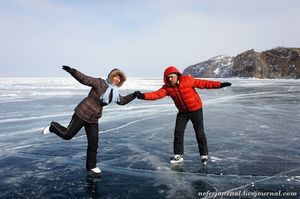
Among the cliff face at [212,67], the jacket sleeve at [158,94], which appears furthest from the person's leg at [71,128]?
the cliff face at [212,67]

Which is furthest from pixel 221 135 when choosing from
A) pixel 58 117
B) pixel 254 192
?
pixel 58 117

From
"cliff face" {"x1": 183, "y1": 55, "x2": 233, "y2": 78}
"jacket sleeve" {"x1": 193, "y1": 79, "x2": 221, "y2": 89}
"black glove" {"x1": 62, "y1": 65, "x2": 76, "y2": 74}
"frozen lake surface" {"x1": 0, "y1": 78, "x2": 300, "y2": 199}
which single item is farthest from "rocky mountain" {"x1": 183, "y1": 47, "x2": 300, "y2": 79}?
"black glove" {"x1": 62, "y1": 65, "x2": 76, "y2": 74}

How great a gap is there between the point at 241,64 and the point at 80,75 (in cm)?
11304

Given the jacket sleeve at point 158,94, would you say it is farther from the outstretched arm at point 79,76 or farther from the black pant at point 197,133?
the outstretched arm at point 79,76

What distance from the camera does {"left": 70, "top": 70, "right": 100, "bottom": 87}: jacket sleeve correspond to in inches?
181

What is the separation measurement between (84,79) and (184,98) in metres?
1.73

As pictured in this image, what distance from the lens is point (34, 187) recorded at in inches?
167

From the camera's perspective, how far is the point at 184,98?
536 centimetres

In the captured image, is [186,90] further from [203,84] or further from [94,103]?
[94,103]

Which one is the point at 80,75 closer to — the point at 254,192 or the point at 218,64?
the point at 254,192

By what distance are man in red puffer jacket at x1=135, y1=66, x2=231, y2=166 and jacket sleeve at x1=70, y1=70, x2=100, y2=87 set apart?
972 millimetres

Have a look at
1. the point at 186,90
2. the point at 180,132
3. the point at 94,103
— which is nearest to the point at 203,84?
the point at 186,90

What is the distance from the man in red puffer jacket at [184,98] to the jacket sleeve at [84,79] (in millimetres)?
972

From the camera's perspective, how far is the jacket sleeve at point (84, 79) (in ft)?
15.0
